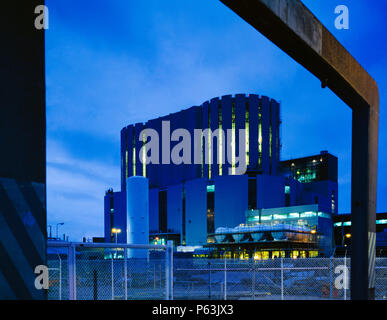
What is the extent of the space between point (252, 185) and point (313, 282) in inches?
1733

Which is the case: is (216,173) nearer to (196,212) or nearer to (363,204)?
(196,212)

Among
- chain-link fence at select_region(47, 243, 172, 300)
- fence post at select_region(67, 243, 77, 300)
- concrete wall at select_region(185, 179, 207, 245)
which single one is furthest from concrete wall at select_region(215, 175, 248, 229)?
fence post at select_region(67, 243, 77, 300)

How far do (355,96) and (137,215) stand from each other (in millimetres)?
22848

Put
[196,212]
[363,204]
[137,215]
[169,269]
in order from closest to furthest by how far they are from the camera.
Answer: [363,204] → [169,269] → [137,215] → [196,212]

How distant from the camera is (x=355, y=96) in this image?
627 centimetres

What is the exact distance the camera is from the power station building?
6456 centimetres

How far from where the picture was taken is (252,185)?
212 ft

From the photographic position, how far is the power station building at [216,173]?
64562mm

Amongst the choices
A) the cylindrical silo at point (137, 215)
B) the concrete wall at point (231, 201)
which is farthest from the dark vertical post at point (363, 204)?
the concrete wall at point (231, 201)

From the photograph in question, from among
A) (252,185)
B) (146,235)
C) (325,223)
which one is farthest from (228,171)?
(146,235)

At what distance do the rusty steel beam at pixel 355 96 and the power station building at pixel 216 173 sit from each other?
4946 cm

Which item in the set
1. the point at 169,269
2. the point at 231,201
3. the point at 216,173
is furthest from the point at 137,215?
the point at 216,173
